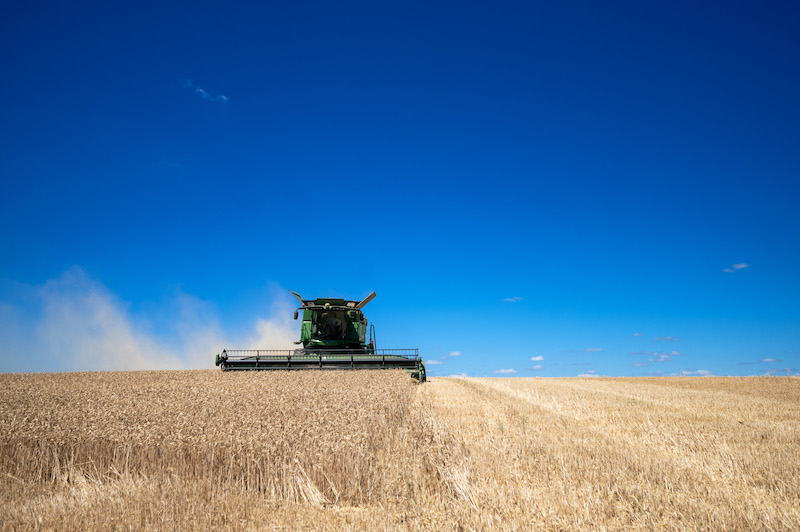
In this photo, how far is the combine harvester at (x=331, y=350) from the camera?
662 inches

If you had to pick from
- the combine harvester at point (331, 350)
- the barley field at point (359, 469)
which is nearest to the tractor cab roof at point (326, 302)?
the combine harvester at point (331, 350)

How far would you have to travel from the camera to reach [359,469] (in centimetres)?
532

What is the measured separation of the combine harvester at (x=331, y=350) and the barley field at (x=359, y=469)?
758cm

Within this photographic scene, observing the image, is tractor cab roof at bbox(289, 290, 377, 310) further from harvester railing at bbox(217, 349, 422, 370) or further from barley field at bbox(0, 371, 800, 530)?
barley field at bbox(0, 371, 800, 530)

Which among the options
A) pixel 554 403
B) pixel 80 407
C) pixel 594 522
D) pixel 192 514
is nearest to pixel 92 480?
pixel 192 514

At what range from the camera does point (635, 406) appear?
12516 millimetres

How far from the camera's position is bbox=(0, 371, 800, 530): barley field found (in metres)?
4.41

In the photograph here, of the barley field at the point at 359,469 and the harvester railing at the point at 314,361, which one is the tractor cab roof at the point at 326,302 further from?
the barley field at the point at 359,469

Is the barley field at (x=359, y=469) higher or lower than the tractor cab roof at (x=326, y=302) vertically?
lower

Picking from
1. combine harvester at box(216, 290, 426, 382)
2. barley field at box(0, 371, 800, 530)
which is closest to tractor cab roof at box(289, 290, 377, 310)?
combine harvester at box(216, 290, 426, 382)

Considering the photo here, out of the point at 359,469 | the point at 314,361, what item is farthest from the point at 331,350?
the point at 359,469

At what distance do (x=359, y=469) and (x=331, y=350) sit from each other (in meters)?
13.1

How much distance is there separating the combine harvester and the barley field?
298 inches

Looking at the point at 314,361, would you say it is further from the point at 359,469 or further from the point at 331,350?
the point at 359,469
